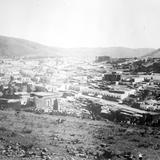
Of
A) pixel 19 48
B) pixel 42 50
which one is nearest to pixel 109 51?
pixel 42 50

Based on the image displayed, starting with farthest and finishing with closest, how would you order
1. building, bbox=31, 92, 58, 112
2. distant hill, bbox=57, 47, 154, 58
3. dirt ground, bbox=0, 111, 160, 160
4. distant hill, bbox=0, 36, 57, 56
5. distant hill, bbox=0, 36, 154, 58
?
distant hill, bbox=57, 47, 154, 58, distant hill, bbox=0, 36, 154, 58, distant hill, bbox=0, 36, 57, 56, building, bbox=31, 92, 58, 112, dirt ground, bbox=0, 111, 160, 160

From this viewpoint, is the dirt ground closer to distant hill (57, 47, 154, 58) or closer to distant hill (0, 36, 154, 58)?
distant hill (0, 36, 154, 58)

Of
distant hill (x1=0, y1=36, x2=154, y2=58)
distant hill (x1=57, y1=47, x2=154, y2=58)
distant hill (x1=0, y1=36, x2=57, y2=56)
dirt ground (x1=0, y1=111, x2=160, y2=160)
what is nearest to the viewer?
dirt ground (x1=0, y1=111, x2=160, y2=160)

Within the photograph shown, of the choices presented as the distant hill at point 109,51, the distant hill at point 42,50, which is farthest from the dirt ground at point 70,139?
the distant hill at point 109,51

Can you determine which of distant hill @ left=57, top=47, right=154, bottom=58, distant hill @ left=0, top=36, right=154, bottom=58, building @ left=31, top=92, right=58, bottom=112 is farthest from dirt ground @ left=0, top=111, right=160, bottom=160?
distant hill @ left=57, top=47, right=154, bottom=58

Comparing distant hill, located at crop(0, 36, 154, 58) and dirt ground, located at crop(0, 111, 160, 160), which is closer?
dirt ground, located at crop(0, 111, 160, 160)

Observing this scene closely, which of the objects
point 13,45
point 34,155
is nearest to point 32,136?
point 34,155

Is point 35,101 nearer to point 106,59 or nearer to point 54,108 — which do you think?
point 54,108

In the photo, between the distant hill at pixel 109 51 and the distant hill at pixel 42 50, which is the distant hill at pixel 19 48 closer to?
the distant hill at pixel 42 50
